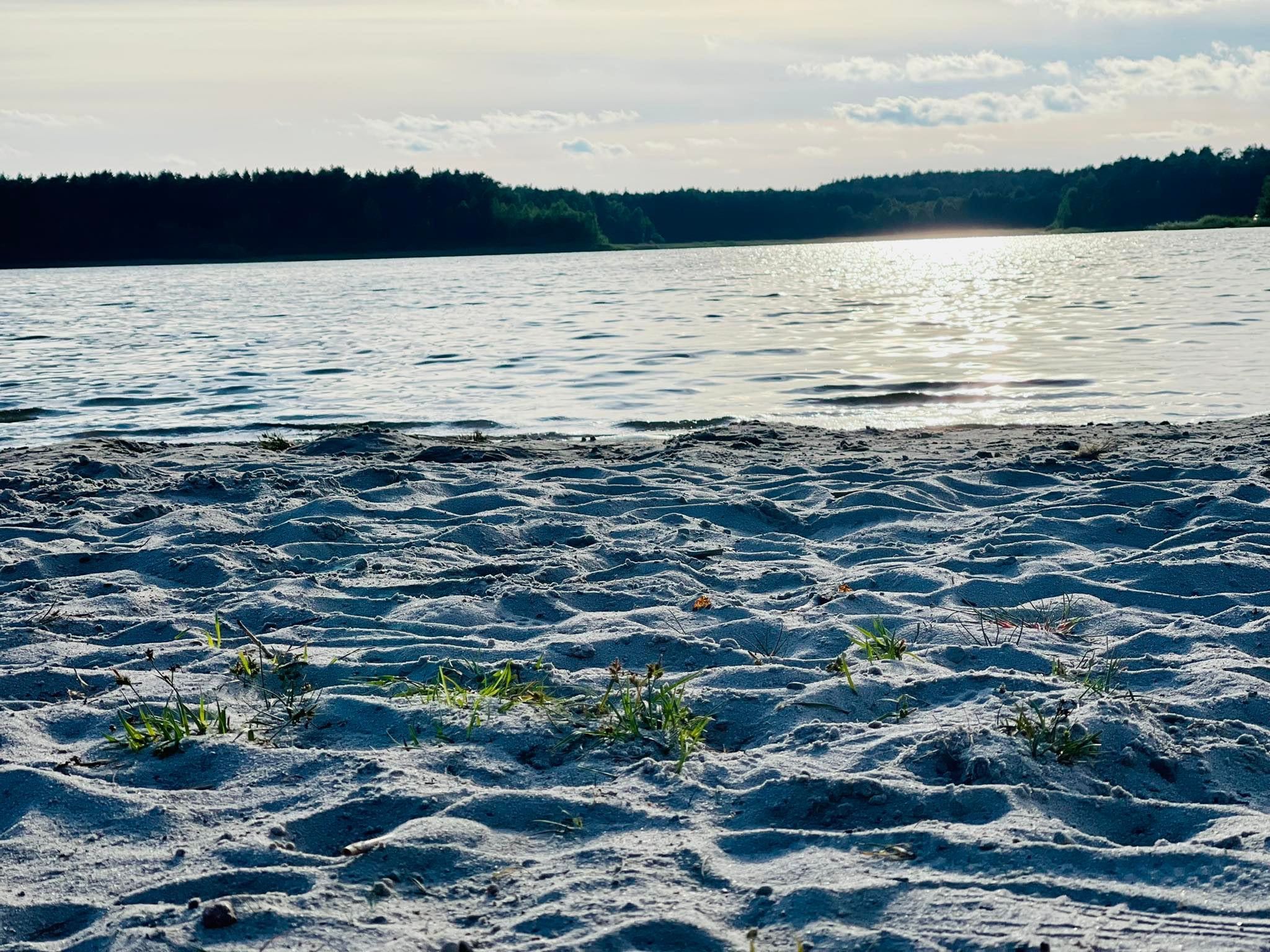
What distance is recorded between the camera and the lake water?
10188 mm

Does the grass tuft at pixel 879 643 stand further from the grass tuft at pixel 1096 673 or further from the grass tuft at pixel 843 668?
the grass tuft at pixel 1096 673

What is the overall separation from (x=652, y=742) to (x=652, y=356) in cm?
1210

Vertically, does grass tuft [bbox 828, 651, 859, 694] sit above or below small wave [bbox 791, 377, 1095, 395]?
Answer: below

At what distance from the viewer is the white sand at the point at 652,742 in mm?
1941

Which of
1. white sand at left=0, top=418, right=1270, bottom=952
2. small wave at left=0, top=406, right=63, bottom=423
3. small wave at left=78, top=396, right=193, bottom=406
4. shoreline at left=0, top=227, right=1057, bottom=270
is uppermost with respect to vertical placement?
shoreline at left=0, top=227, right=1057, bottom=270

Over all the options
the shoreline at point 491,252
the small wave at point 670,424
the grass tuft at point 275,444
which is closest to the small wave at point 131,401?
the grass tuft at point 275,444

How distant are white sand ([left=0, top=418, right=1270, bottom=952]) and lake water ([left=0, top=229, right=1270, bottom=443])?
4.72m

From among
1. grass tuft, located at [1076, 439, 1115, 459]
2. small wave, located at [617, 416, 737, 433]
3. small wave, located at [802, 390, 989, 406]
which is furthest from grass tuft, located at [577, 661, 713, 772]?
small wave, located at [802, 390, 989, 406]

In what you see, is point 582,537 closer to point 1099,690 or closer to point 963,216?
point 1099,690

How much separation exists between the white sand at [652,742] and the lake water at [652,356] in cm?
472

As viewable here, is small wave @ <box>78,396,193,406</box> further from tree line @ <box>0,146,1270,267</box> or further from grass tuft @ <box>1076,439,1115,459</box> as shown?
tree line @ <box>0,146,1270,267</box>

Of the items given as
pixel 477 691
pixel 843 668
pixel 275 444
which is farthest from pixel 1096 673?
pixel 275 444

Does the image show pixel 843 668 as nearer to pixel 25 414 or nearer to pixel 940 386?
pixel 940 386

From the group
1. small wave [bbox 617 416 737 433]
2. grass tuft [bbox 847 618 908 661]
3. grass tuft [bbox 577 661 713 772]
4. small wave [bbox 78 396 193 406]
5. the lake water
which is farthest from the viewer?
small wave [bbox 78 396 193 406]
